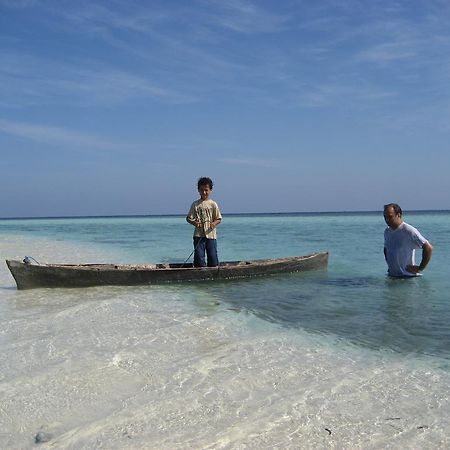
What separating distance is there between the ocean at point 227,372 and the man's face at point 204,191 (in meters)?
2.51

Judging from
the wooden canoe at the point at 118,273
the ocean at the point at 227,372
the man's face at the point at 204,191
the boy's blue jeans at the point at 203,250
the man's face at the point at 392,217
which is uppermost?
the man's face at the point at 204,191

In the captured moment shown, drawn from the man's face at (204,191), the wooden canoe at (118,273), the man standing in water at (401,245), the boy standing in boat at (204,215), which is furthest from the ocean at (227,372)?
the man's face at (204,191)

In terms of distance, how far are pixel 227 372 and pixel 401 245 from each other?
5.85 m

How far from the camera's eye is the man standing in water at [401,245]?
8836 mm

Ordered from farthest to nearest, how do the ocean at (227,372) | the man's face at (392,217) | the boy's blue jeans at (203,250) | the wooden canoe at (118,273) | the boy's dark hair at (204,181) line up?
1. the boy's blue jeans at (203,250)
2. the boy's dark hair at (204,181)
3. the wooden canoe at (118,273)
4. the man's face at (392,217)
5. the ocean at (227,372)

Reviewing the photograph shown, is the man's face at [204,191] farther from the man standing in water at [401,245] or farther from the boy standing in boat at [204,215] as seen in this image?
the man standing in water at [401,245]

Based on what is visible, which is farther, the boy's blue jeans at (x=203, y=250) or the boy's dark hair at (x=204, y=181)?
the boy's blue jeans at (x=203, y=250)

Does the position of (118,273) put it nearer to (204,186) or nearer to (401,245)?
(204,186)

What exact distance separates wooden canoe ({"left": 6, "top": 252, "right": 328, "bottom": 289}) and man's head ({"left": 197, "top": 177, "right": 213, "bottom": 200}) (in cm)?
159

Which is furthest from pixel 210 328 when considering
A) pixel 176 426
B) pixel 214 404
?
pixel 176 426

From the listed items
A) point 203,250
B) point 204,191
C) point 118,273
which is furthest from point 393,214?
point 118,273

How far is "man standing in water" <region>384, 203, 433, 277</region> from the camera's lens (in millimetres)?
8836

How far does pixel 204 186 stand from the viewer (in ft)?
33.7

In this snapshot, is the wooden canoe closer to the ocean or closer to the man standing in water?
the ocean
